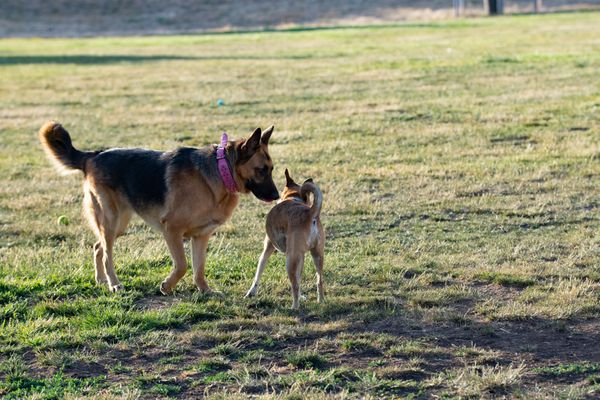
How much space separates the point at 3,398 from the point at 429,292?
3315 millimetres

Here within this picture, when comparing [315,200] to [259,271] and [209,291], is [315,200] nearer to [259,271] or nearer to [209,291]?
[259,271]

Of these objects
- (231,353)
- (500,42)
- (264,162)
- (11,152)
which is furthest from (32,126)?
(500,42)

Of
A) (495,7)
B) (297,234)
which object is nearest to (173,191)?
(297,234)

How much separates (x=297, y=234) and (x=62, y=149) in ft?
7.65

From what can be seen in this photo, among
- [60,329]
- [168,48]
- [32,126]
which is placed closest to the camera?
[60,329]

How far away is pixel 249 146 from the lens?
24.0ft

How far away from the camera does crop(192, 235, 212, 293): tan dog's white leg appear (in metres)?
7.48

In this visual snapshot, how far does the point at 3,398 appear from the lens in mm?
5305

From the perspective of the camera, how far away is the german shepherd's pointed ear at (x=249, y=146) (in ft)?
23.9

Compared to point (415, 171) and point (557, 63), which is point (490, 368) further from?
point (557, 63)

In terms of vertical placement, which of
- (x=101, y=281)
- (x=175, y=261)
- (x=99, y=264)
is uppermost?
(x=175, y=261)

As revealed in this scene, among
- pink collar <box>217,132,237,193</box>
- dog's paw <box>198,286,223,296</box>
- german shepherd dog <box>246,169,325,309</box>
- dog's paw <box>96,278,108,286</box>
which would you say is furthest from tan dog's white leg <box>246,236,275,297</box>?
dog's paw <box>96,278,108,286</box>

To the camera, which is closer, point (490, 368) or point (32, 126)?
point (490, 368)

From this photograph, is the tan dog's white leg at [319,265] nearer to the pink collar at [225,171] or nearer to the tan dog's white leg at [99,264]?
the pink collar at [225,171]
